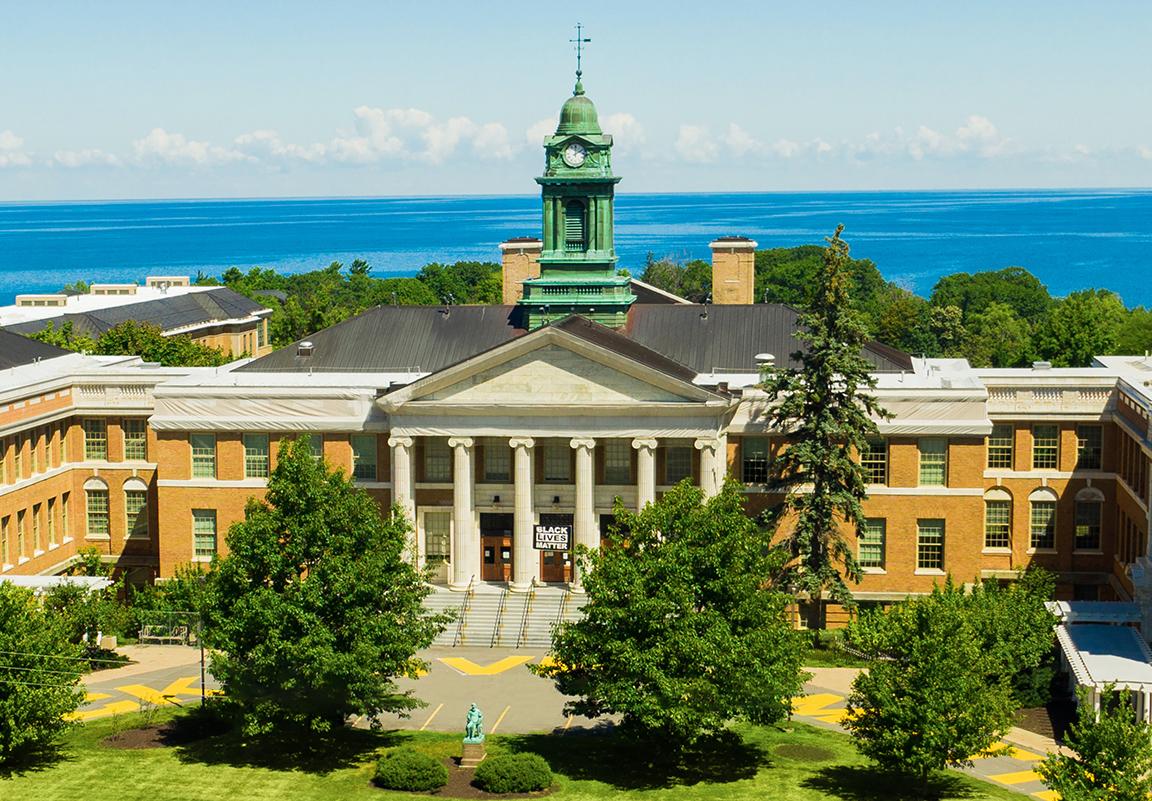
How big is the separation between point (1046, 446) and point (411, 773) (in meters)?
35.6

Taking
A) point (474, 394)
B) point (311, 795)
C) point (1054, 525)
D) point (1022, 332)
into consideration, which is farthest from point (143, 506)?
point (1022, 332)

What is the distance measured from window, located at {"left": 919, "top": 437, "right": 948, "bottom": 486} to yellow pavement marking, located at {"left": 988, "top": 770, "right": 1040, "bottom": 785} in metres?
20.6

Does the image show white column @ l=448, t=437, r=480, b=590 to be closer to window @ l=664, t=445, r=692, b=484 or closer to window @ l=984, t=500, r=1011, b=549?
window @ l=664, t=445, r=692, b=484

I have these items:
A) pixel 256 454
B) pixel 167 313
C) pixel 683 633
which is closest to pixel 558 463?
pixel 256 454

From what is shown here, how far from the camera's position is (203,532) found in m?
77.1

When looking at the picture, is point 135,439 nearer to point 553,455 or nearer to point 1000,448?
point 553,455

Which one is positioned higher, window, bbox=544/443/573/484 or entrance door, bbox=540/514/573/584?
window, bbox=544/443/573/484

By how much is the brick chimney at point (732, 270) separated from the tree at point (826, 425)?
102ft

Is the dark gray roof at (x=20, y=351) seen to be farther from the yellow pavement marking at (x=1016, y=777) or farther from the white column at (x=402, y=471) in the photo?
the yellow pavement marking at (x=1016, y=777)

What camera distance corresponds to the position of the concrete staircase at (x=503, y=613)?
70562mm

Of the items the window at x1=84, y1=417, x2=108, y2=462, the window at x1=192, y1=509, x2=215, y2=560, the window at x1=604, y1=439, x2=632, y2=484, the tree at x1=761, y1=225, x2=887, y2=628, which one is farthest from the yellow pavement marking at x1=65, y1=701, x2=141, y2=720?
the tree at x1=761, y1=225, x2=887, y2=628

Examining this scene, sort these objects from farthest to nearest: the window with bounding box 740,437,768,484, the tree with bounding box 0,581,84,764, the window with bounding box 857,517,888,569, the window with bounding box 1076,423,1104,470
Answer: the window with bounding box 1076,423,1104,470
the window with bounding box 740,437,768,484
the window with bounding box 857,517,888,569
the tree with bounding box 0,581,84,764

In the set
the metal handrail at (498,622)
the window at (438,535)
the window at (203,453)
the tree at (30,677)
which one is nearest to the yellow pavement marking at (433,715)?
the metal handrail at (498,622)

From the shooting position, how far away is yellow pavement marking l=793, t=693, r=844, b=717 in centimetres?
6206
